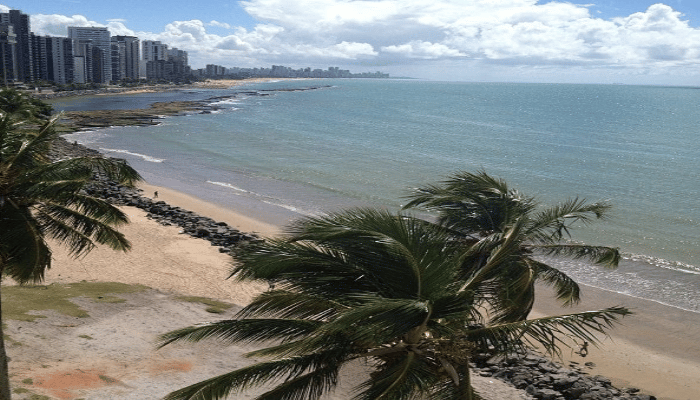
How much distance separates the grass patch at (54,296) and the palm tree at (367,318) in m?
9.91

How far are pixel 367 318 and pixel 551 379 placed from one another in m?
9.92

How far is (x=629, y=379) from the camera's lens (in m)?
15.7

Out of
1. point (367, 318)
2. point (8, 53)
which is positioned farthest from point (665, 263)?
point (8, 53)

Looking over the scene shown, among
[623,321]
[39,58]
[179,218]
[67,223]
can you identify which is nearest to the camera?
[67,223]

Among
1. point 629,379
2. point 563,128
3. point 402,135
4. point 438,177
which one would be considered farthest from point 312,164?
point 563,128

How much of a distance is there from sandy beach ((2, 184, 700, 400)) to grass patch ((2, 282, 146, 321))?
20.1 inches

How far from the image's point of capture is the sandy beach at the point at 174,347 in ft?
42.4

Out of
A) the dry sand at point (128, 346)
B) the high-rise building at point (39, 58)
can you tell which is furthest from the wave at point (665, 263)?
the high-rise building at point (39, 58)

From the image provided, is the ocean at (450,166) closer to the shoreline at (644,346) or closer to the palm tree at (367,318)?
the shoreline at (644,346)

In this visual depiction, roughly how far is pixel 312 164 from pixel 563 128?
153 ft

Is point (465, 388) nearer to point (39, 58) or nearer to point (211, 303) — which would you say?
point (211, 303)

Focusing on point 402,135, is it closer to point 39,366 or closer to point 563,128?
point 563,128

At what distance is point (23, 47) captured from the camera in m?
158

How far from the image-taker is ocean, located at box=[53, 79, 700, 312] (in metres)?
28.0
